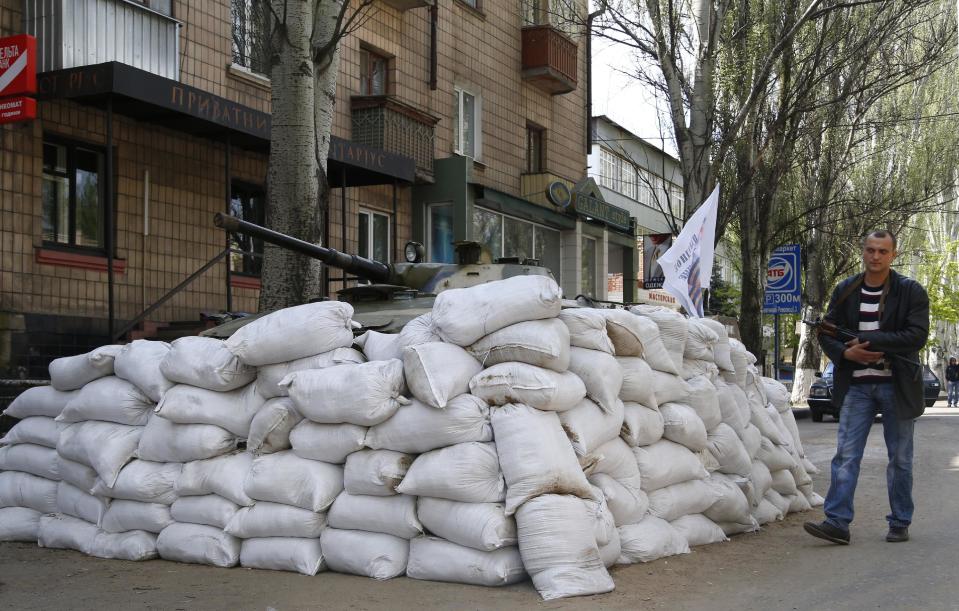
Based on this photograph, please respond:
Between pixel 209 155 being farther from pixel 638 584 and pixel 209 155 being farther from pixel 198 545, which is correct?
pixel 638 584

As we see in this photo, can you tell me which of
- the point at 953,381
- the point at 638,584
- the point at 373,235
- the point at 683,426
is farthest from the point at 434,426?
the point at 953,381

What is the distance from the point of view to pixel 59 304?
11430 mm

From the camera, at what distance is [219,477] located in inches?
→ 209

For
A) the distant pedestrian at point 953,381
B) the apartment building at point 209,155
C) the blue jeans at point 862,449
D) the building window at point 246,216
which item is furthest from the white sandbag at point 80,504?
the distant pedestrian at point 953,381

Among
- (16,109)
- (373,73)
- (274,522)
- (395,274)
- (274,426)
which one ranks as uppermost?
(373,73)

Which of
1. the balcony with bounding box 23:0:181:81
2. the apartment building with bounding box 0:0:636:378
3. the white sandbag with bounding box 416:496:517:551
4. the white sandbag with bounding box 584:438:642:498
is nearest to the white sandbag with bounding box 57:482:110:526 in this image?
the white sandbag with bounding box 416:496:517:551

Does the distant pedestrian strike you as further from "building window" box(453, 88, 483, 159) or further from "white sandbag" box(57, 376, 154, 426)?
"white sandbag" box(57, 376, 154, 426)

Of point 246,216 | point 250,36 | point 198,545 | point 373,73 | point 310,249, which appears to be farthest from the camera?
point 373,73

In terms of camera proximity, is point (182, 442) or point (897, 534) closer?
point (182, 442)

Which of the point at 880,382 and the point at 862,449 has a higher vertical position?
the point at 880,382

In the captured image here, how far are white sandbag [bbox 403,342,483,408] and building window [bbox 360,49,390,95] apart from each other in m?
12.5

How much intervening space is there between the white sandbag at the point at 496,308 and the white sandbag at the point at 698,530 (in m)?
1.42

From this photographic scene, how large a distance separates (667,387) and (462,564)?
6.05ft

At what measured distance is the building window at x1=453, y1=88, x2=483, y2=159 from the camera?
19.3 m
